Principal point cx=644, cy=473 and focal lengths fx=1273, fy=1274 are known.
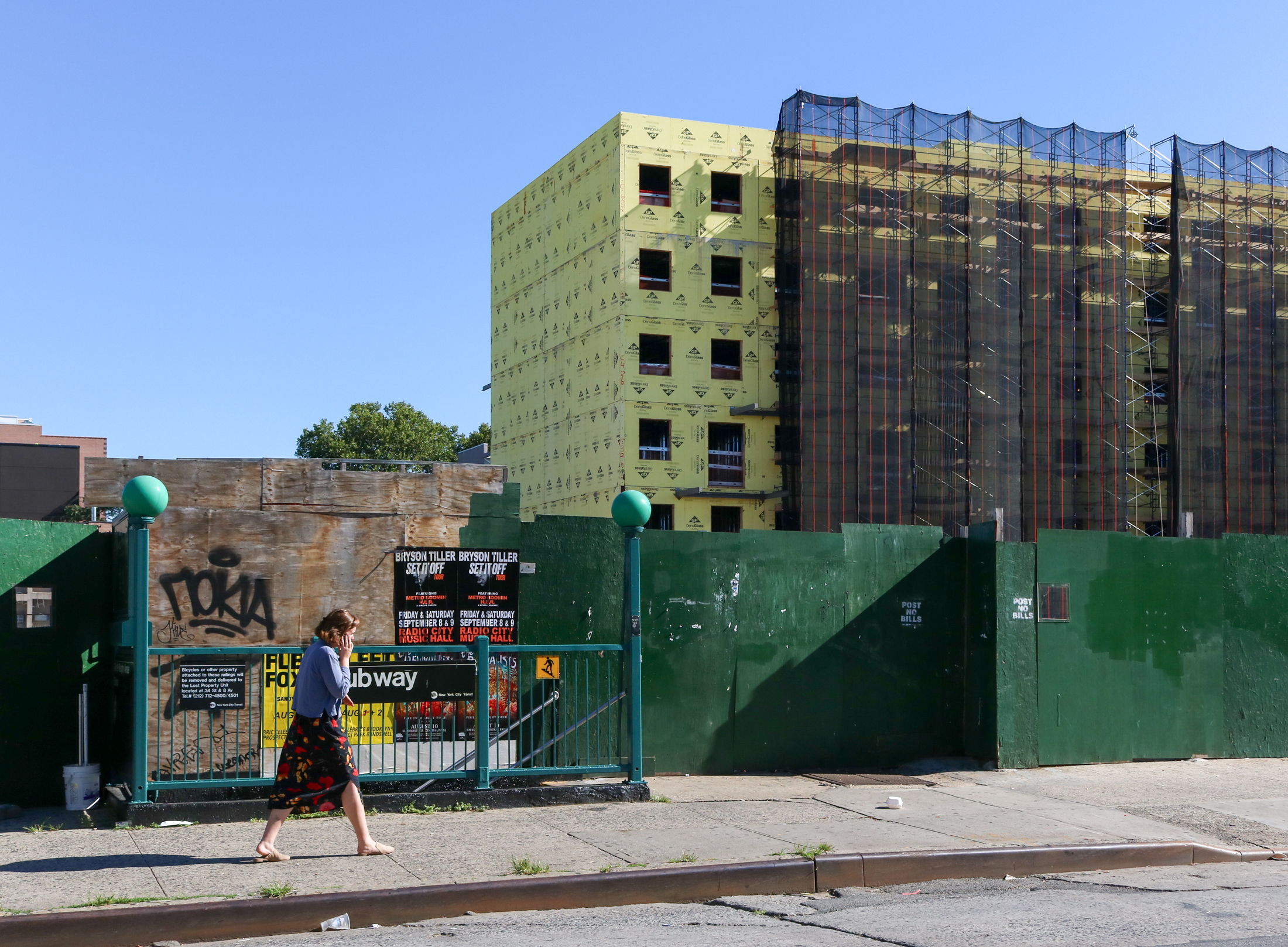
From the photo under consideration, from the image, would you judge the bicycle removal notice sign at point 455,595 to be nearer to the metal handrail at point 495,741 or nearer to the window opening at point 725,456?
the metal handrail at point 495,741

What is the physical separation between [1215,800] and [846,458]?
33194 mm

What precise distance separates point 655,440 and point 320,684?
1540 inches

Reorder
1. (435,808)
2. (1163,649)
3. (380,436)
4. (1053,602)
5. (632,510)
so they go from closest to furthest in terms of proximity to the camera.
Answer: (435,808)
(632,510)
(1053,602)
(1163,649)
(380,436)

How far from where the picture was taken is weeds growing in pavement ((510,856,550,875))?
26.9ft

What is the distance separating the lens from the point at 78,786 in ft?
33.7

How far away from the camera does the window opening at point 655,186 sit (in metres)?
47.9

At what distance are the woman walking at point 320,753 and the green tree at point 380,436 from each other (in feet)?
228

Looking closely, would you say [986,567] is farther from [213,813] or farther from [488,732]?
[213,813]

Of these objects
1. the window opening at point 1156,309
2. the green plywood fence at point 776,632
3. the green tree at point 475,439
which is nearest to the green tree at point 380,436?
the green tree at point 475,439

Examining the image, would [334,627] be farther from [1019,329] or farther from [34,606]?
[1019,329]

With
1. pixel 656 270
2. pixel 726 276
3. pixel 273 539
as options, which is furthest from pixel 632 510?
pixel 726 276

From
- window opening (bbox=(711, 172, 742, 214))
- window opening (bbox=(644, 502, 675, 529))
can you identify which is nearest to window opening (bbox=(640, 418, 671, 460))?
window opening (bbox=(644, 502, 675, 529))

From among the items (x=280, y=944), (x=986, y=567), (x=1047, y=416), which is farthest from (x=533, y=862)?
(x=1047, y=416)

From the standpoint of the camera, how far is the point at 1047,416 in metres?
46.5
